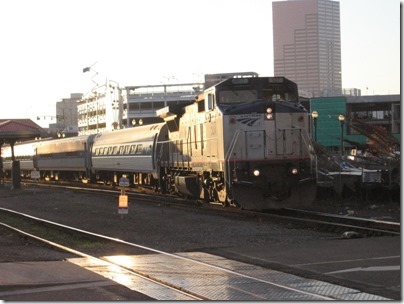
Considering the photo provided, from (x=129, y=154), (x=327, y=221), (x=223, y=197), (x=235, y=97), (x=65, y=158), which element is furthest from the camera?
(x=65, y=158)

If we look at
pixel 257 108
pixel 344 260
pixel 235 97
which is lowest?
pixel 344 260

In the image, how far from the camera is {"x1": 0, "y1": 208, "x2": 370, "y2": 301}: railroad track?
8.18m

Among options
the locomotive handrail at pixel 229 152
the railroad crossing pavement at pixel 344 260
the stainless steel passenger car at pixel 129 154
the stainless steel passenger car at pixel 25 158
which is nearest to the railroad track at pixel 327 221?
the railroad crossing pavement at pixel 344 260

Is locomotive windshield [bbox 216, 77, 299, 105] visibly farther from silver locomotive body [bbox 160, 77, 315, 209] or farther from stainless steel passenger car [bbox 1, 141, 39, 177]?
stainless steel passenger car [bbox 1, 141, 39, 177]

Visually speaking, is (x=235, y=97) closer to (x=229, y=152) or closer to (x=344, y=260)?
(x=229, y=152)

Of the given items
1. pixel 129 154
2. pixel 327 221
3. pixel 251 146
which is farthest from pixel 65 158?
pixel 327 221

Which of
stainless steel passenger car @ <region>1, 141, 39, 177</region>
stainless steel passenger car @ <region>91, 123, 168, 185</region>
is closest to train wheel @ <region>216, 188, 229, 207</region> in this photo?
stainless steel passenger car @ <region>91, 123, 168, 185</region>

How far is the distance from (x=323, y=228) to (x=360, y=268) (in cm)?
577

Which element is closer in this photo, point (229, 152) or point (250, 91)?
point (229, 152)

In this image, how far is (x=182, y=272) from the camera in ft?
32.9

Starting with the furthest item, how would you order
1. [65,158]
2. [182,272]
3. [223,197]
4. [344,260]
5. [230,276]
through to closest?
[65,158]
[223,197]
[344,260]
[182,272]
[230,276]

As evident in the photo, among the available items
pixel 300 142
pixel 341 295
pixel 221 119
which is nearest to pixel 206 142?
pixel 221 119

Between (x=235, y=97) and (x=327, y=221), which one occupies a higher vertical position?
(x=235, y=97)

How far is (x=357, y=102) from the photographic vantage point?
85812 mm
